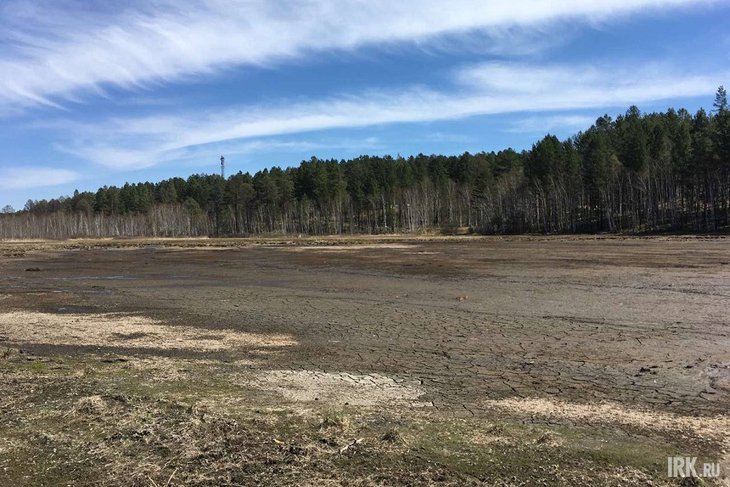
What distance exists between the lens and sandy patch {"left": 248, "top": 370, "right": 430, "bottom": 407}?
7520 mm

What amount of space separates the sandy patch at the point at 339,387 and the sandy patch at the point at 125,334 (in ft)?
9.81

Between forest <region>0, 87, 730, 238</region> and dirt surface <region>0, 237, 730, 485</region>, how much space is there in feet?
240

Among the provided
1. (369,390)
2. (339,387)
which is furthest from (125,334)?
(369,390)

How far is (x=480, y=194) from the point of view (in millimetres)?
116375

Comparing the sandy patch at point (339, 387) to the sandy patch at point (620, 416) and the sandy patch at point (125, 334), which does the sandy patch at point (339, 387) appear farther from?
the sandy patch at point (125, 334)

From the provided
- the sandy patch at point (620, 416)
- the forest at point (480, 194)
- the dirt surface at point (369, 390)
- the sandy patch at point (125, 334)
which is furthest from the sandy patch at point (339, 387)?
the forest at point (480, 194)

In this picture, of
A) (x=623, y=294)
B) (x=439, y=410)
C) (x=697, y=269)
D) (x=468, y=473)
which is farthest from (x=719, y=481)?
(x=697, y=269)

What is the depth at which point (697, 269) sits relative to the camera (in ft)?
87.7

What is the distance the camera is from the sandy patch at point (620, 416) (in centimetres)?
604

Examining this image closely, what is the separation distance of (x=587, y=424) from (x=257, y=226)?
465ft

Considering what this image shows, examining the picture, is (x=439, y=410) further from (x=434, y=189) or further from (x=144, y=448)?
(x=434, y=189)

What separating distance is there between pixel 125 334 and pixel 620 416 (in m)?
11.6

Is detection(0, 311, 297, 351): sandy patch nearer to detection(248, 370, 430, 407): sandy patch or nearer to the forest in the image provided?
detection(248, 370, 430, 407): sandy patch

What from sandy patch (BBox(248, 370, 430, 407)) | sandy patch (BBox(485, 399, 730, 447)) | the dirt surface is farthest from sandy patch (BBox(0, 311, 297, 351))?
sandy patch (BBox(485, 399, 730, 447))
